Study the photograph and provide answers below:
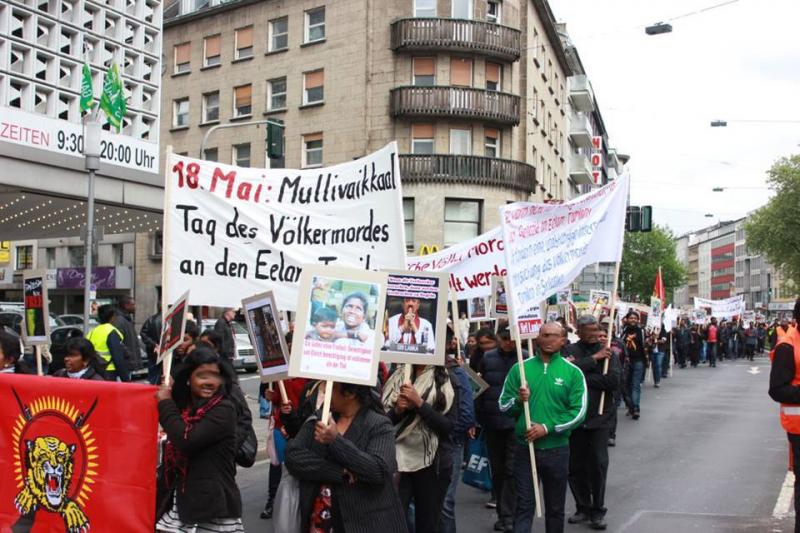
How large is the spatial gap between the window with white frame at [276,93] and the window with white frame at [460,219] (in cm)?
889

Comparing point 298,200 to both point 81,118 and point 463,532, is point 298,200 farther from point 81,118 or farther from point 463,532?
point 81,118

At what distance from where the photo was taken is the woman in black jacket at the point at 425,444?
19.5ft

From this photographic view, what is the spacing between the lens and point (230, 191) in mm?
7059

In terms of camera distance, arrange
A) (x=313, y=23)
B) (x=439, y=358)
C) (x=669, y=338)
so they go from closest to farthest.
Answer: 1. (x=439, y=358)
2. (x=669, y=338)
3. (x=313, y=23)

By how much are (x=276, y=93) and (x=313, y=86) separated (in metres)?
2.18

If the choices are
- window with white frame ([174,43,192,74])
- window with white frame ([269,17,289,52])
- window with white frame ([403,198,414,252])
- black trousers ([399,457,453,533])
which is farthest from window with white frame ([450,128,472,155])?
black trousers ([399,457,453,533])

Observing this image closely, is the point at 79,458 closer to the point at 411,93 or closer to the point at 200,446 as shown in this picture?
the point at 200,446

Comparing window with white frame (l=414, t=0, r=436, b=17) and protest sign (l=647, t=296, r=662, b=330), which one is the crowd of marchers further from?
window with white frame (l=414, t=0, r=436, b=17)

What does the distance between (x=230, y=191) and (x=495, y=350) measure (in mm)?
2920

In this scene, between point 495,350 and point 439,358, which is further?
point 495,350

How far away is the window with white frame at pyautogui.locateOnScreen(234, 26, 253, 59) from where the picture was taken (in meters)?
41.4

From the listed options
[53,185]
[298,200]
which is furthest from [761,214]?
[298,200]

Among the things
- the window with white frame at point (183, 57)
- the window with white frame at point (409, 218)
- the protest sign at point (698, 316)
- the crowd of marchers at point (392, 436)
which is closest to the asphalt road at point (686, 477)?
the crowd of marchers at point (392, 436)

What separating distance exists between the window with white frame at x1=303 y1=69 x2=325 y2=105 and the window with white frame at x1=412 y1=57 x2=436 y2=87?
13.4 feet
